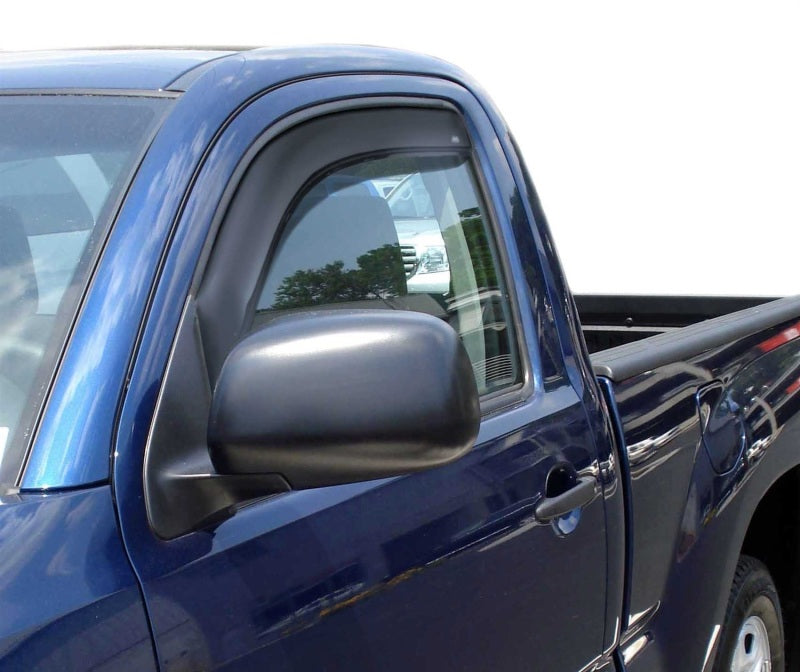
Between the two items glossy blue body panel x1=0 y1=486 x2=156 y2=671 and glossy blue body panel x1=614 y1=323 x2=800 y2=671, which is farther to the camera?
glossy blue body panel x1=614 y1=323 x2=800 y2=671

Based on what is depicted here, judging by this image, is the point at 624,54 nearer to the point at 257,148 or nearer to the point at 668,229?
the point at 668,229

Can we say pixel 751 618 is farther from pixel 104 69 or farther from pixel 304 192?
pixel 104 69

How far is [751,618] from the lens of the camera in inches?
105

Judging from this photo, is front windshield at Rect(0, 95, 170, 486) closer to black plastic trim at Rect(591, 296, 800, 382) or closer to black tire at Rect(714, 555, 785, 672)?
black plastic trim at Rect(591, 296, 800, 382)

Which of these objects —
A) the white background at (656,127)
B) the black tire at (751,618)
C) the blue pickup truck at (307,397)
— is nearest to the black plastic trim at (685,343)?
the blue pickup truck at (307,397)

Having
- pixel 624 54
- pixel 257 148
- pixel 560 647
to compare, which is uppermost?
pixel 624 54

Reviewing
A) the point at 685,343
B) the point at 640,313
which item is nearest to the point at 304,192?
the point at 685,343

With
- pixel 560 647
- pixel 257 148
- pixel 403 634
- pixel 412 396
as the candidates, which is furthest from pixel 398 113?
pixel 560 647

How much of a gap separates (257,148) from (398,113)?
0.37 m

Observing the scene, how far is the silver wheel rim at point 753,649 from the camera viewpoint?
2.60 metres

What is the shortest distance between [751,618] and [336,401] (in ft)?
6.19

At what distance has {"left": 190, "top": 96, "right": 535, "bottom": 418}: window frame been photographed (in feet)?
4.34

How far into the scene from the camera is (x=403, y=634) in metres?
1.43

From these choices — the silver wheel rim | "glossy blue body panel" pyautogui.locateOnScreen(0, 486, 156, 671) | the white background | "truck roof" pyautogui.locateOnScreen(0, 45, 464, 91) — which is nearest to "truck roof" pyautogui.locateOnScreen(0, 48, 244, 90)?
"truck roof" pyautogui.locateOnScreen(0, 45, 464, 91)
